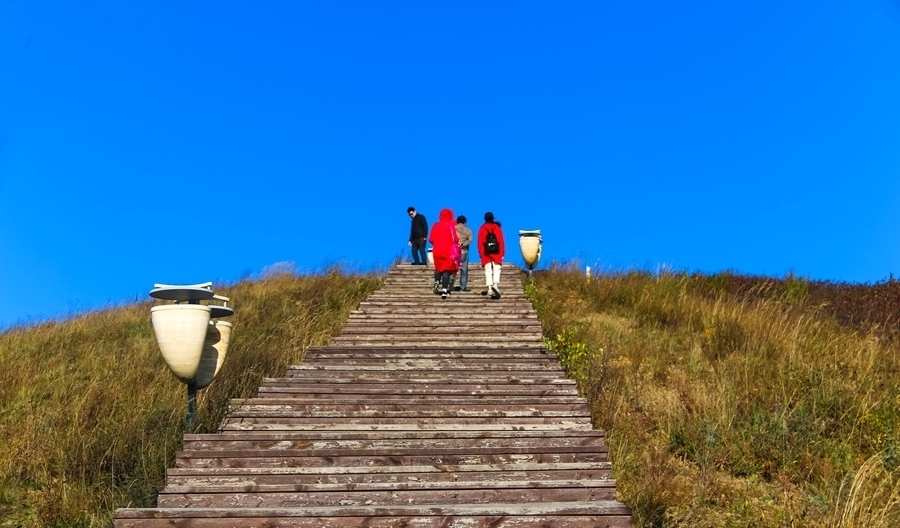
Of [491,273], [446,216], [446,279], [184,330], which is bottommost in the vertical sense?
[184,330]

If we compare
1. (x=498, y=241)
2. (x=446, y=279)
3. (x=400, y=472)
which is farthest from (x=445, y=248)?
(x=400, y=472)

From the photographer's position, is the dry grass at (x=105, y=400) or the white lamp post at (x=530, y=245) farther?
the white lamp post at (x=530, y=245)

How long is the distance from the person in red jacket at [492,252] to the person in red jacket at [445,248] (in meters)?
0.47

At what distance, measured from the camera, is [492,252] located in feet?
40.8

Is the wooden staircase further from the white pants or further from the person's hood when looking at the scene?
the person's hood

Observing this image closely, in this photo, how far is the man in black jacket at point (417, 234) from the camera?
16.9m

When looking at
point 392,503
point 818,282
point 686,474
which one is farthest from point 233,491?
point 818,282

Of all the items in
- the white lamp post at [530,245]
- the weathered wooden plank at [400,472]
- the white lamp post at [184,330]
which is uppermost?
the white lamp post at [530,245]

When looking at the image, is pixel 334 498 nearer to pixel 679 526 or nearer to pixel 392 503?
pixel 392 503

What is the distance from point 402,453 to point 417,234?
38.5ft

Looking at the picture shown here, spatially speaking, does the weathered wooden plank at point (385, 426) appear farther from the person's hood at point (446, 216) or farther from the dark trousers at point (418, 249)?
the dark trousers at point (418, 249)

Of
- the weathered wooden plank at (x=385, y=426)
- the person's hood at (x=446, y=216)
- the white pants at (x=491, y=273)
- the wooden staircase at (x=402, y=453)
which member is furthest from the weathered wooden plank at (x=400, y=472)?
the person's hood at (x=446, y=216)

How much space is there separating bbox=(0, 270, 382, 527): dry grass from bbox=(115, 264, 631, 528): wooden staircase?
63cm

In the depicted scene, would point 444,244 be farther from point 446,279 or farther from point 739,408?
point 739,408
